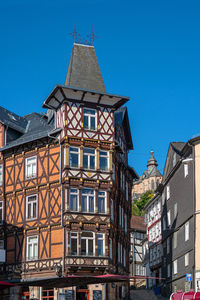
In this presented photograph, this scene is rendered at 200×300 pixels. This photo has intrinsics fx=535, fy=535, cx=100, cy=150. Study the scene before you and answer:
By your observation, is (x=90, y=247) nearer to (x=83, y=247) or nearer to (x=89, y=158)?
(x=83, y=247)

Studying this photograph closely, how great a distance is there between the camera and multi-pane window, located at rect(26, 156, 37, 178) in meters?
42.8

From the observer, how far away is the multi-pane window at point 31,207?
41938 millimetres

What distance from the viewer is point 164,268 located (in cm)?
5612

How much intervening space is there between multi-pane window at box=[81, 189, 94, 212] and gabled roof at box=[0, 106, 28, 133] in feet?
32.9

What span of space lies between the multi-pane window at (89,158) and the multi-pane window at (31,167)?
184 inches

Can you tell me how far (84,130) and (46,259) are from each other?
397 inches

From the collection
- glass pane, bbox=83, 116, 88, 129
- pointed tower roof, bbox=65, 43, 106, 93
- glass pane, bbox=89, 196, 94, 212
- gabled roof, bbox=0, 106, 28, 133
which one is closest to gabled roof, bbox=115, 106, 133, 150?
pointed tower roof, bbox=65, 43, 106, 93

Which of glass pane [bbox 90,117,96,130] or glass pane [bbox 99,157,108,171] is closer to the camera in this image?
glass pane [bbox 99,157,108,171]

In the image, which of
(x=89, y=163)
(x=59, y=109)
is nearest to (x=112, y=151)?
(x=89, y=163)

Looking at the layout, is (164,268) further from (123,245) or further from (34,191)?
(34,191)

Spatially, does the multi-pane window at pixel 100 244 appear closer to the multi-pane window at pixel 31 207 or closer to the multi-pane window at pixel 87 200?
the multi-pane window at pixel 87 200

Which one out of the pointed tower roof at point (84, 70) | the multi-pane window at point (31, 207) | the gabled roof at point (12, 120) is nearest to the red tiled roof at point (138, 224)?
the gabled roof at point (12, 120)

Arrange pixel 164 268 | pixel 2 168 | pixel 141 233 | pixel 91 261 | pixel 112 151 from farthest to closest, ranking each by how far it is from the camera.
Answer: pixel 141 233, pixel 164 268, pixel 2 168, pixel 112 151, pixel 91 261

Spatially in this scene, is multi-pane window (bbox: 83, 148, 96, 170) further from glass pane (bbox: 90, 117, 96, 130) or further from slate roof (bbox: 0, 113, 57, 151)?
slate roof (bbox: 0, 113, 57, 151)
